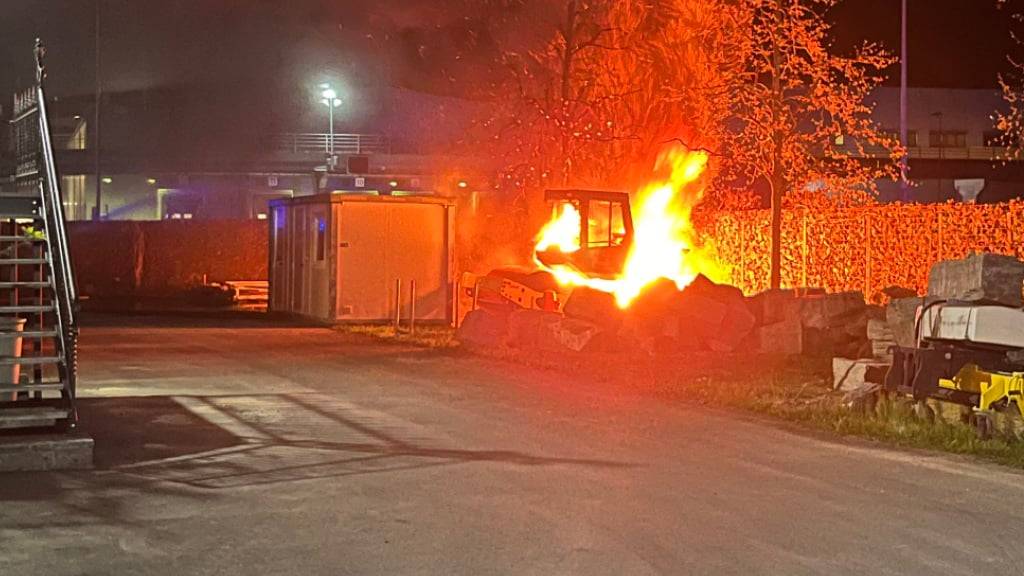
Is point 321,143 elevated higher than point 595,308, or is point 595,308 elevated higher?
point 321,143

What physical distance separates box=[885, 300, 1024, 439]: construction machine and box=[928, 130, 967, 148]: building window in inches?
1594

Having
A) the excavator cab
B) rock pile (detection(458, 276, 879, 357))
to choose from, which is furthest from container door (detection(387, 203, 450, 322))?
rock pile (detection(458, 276, 879, 357))

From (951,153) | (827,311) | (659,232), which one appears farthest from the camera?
(951,153)

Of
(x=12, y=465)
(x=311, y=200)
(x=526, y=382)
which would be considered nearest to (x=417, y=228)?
(x=311, y=200)

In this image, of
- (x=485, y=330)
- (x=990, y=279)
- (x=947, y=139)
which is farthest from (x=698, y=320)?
(x=947, y=139)

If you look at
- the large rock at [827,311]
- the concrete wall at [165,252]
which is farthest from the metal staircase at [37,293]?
the concrete wall at [165,252]

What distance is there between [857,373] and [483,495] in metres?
7.18

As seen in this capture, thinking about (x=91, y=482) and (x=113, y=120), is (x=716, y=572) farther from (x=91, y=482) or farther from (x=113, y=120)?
(x=113, y=120)

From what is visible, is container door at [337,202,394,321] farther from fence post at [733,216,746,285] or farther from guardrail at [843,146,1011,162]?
guardrail at [843,146,1011,162]

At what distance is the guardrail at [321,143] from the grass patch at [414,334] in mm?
29200

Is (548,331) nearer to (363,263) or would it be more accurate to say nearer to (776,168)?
(363,263)

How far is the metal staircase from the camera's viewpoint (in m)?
10.2

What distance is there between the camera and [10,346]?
11.0 meters

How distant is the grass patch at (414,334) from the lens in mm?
22031
